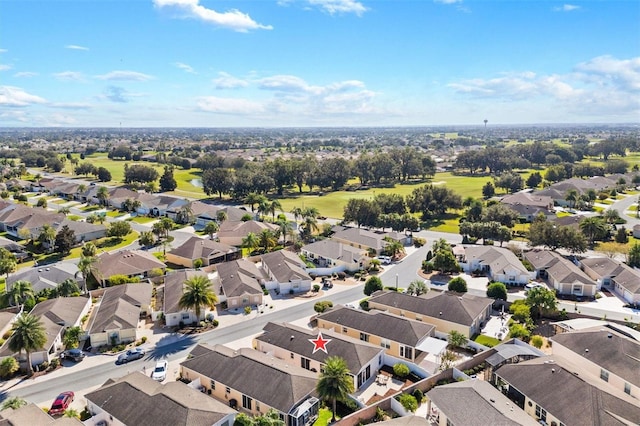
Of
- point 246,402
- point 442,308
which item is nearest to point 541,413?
point 442,308

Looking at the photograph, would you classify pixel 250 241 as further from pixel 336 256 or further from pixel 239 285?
pixel 239 285

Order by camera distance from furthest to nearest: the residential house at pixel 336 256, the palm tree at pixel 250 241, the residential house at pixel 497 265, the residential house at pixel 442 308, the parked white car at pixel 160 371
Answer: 1. the palm tree at pixel 250 241
2. the residential house at pixel 336 256
3. the residential house at pixel 497 265
4. the residential house at pixel 442 308
5. the parked white car at pixel 160 371

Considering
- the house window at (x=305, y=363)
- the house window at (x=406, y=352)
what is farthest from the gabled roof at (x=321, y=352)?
the house window at (x=406, y=352)

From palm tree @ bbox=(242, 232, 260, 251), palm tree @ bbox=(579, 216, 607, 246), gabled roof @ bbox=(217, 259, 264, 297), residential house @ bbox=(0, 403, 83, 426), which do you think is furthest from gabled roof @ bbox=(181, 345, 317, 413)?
palm tree @ bbox=(579, 216, 607, 246)

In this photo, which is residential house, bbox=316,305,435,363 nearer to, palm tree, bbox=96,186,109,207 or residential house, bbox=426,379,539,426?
residential house, bbox=426,379,539,426

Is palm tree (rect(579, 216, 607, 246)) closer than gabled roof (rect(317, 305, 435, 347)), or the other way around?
gabled roof (rect(317, 305, 435, 347))

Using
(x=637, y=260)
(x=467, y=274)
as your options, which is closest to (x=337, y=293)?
(x=467, y=274)

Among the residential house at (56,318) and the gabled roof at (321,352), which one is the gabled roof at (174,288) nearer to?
the residential house at (56,318)
